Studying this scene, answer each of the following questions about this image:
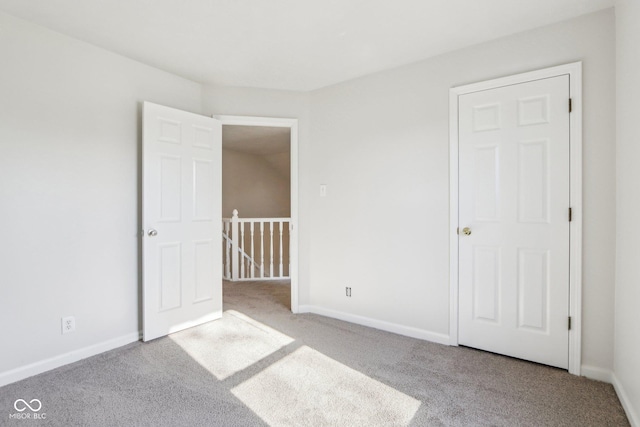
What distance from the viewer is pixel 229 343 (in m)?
2.69

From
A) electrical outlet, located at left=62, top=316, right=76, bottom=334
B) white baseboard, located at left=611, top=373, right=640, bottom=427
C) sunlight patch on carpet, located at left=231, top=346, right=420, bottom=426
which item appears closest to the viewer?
white baseboard, located at left=611, top=373, right=640, bottom=427

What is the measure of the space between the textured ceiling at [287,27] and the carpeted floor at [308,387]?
2245mm

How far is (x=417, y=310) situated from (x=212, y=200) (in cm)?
206

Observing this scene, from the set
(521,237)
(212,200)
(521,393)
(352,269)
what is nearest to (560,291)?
(521,237)

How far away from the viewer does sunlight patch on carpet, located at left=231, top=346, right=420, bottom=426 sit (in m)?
1.75

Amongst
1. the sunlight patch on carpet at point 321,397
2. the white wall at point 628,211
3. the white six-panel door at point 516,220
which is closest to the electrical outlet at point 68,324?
the sunlight patch on carpet at point 321,397

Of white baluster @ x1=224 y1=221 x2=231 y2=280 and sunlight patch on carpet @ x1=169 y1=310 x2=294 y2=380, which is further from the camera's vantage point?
white baluster @ x1=224 y1=221 x2=231 y2=280

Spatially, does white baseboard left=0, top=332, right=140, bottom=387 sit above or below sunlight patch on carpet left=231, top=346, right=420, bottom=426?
above

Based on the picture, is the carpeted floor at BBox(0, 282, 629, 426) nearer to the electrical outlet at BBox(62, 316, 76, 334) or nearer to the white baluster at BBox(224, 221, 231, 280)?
the electrical outlet at BBox(62, 316, 76, 334)

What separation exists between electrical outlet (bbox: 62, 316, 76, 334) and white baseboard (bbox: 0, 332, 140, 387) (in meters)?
0.15

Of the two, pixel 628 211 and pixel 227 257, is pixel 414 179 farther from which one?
pixel 227 257

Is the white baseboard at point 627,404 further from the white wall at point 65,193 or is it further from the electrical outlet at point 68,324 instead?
the electrical outlet at point 68,324

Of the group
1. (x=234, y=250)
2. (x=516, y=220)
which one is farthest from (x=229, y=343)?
(x=234, y=250)

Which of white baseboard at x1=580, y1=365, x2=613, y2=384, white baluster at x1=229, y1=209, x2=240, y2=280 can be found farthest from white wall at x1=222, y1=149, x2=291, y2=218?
white baseboard at x1=580, y1=365, x2=613, y2=384
